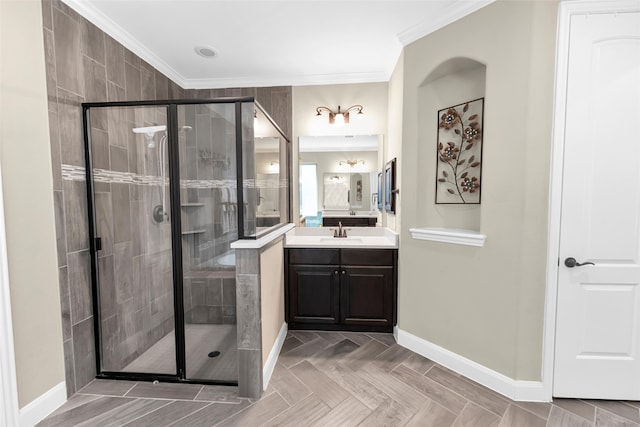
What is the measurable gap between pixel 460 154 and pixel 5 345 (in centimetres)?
320

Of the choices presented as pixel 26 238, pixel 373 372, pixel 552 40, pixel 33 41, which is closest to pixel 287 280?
pixel 373 372

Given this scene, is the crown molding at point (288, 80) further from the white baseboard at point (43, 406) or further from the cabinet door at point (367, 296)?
the white baseboard at point (43, 406)

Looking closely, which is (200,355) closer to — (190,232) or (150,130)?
(190,232)

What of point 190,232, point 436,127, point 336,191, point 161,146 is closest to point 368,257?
point 336,191

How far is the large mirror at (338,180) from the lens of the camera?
3.37 m

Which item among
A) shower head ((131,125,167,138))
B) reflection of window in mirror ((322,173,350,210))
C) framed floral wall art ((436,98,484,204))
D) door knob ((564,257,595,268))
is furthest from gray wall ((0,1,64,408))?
door knob ((564,257,595,268))

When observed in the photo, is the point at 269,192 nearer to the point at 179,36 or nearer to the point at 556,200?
the point at 179,36

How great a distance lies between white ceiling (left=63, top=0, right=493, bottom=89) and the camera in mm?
2051

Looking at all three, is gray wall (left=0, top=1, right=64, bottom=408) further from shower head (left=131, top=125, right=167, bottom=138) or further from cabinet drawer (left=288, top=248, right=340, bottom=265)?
cabinet drawer (left=288, top=248, right=340, bottom=265)

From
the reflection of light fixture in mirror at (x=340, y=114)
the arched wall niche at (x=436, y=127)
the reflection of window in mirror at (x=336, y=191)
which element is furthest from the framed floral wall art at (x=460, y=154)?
the reflection of window in mirror at (x=336, y=191)

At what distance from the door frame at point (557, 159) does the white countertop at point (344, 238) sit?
118 centimetres

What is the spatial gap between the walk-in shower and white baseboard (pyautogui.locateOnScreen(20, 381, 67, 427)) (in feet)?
0.91

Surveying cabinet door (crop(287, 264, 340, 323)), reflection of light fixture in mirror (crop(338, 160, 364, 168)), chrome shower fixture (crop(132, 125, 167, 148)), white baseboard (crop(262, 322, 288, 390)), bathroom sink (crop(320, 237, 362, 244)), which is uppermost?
chrome shower fixture (crop(132, 125, 167, 148))

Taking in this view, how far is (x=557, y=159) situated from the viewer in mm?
1797
